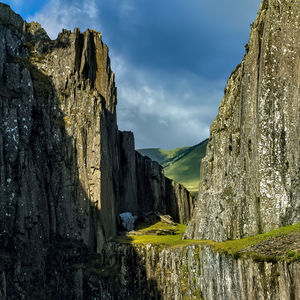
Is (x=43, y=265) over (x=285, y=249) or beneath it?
beneath

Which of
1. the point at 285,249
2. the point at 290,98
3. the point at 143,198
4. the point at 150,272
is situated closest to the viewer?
the point at 285,249

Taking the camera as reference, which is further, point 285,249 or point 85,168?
point 85,168

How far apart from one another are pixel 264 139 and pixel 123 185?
27.3 meters

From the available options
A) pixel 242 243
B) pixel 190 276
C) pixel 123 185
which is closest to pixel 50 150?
pixel 123 185

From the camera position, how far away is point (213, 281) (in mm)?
27875

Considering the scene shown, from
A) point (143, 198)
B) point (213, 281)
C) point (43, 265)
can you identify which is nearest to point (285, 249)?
point (213, 281)

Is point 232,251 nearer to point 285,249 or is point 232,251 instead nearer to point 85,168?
point 285,249

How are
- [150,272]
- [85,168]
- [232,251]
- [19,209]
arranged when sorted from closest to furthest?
[232,251] → [150,272] → [19,209] → [85,168]

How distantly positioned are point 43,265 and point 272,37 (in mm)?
32499

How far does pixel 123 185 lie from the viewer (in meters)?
51.9

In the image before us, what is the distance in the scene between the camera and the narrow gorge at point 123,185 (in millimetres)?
27391

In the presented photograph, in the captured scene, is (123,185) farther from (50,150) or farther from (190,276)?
(190,276)

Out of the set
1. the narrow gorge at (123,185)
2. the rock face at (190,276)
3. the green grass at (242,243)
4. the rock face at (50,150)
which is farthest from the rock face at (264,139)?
the rock face at (50,150)

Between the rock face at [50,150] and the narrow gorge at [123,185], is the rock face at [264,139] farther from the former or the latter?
the rock face at [50,150]
